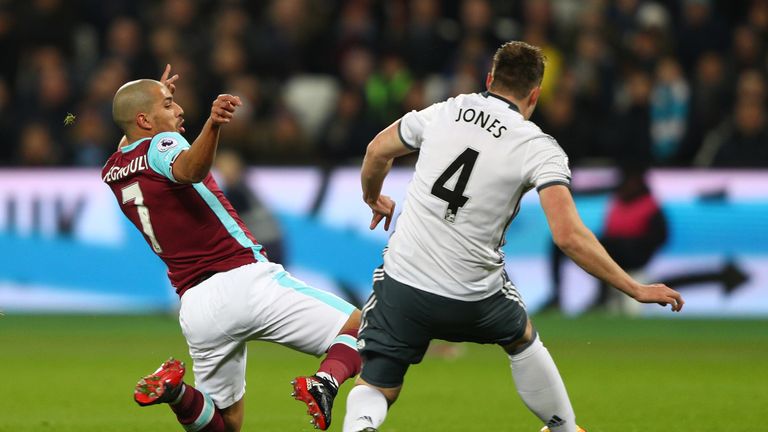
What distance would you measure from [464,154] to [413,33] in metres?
10.6

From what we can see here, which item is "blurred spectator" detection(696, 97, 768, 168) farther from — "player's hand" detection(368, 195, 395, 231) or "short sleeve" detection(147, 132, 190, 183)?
"short sleeve" detection(147, 132, 190, 183)

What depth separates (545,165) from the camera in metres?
5.60

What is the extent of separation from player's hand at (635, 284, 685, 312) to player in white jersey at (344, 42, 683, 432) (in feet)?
0.92

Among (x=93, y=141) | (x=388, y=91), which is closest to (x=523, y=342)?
(x=388, y=91)

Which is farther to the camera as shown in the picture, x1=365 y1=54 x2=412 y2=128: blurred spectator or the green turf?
x1=365 y1=54 x2=412 y2=128: blurred spectator

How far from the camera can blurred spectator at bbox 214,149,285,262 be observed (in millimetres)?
13484

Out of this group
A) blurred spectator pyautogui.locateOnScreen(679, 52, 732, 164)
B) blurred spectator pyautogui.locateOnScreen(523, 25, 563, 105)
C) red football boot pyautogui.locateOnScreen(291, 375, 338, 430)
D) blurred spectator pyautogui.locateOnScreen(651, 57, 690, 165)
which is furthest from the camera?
blurred spectator pyautogui.locateOnScreen(523, 25, 563, 105)

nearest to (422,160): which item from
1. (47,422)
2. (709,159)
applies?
(47,422)

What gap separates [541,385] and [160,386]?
1.75 m

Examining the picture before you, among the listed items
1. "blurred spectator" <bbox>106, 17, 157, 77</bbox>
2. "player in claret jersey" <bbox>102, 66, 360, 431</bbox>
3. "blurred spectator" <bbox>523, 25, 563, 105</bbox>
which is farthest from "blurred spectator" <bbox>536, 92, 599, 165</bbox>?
"player in claret jersey" <bbox>102, 66, 360, 431</bbox>

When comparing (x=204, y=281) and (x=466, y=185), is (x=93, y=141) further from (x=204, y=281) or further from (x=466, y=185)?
(x=466, y=185)

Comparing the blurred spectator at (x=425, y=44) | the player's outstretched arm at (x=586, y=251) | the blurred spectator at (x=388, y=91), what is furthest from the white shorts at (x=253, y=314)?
the blurred spectator at (x=425, y=44)

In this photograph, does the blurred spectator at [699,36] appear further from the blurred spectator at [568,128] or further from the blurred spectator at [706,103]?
the blurred spectator at [568,128]

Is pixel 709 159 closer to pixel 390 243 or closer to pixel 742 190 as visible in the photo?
pixel 742 190
